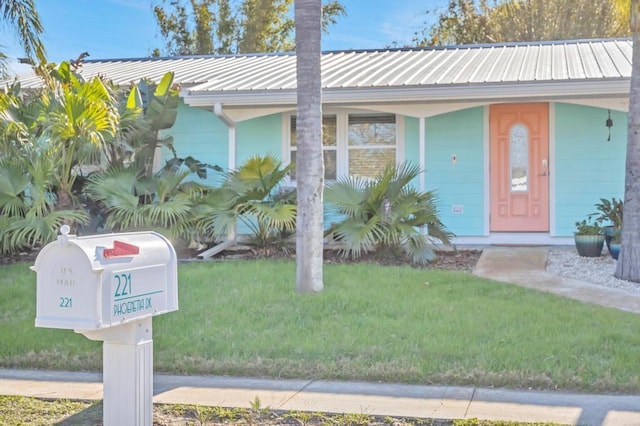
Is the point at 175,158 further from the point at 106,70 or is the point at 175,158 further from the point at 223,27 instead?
the point at 223,27

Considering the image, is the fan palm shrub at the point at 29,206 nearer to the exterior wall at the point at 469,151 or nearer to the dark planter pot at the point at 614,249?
the exterior wall at the point at 469,151

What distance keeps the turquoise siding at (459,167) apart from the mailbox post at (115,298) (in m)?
8.97

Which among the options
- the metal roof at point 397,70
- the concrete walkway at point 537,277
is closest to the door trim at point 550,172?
the concrete walkway at point 537,277

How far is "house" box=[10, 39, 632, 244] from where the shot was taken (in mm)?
11156

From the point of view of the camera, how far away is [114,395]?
148 inches

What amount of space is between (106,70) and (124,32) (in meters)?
14.6

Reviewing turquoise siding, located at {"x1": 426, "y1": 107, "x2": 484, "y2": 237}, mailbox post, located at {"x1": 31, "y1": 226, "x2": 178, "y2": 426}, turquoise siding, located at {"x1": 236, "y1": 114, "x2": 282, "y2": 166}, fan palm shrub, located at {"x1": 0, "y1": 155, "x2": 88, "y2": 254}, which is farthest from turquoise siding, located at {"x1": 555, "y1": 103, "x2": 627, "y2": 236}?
Answer: mailbox post, located at {"x1": 31, "y1": 226, "x2": 178, "y2": 426}

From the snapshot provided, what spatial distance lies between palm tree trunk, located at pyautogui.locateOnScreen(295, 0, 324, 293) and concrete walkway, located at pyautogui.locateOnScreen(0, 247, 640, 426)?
250cm

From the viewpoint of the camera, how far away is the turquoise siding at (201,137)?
13102 mm

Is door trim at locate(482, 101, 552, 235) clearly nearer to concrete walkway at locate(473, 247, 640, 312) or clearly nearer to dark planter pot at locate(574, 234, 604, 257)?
concrete walkway at locate(473, 247, 640, 312)

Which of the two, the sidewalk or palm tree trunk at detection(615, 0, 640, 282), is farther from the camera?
palm tree trunk at detection(615, 0, 640, 282)

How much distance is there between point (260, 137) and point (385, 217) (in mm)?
3872

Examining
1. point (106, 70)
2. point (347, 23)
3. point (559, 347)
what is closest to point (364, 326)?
point (559, 347)

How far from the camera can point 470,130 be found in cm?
1229
